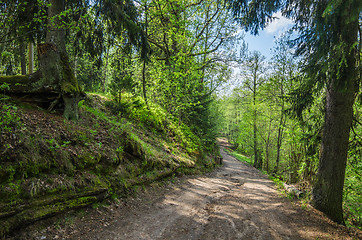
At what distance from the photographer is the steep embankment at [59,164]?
3.21 meters

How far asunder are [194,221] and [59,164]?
11.9ft

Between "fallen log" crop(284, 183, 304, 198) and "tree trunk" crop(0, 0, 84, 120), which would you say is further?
"fallen log" crop(284, 183, 304, 198)

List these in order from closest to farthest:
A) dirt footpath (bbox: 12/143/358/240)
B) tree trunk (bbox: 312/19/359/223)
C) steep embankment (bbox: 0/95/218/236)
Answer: steep embankment (bbox: 0/95/218/236)
dirt footpath (bbox: 12/143/358/240)
tree trunk (bbox: 312/19/359/223)

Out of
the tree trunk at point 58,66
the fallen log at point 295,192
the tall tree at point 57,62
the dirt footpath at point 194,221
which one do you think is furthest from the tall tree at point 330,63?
the tree trunk at point 58,66

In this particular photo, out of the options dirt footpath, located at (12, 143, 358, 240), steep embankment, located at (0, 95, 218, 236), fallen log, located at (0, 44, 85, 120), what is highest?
fallen log, located at (0, 44, 85, 120)

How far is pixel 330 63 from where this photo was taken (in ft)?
14.1

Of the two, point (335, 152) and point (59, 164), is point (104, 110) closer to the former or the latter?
point (59, 164)

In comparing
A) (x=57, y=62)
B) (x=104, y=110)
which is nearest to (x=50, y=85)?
(x=57, y=62)

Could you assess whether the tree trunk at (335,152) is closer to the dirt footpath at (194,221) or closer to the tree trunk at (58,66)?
the dirt footpath at (194,221)

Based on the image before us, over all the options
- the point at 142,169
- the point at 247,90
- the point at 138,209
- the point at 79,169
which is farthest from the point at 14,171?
the point at 247,90

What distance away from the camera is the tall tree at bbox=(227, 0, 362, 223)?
4.20 meters

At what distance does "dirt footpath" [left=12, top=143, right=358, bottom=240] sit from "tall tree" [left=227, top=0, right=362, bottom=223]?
109cm

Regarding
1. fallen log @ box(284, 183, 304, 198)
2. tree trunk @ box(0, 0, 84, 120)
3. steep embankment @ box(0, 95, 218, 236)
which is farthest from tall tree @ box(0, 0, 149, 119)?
fallen log @ box(284, 183, 304, 198)

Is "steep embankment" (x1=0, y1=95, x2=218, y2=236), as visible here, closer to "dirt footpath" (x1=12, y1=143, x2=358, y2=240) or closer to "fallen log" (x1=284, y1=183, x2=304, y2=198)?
"dirt footpath" (x1=12, y1=143, x2=358, y2=240)
